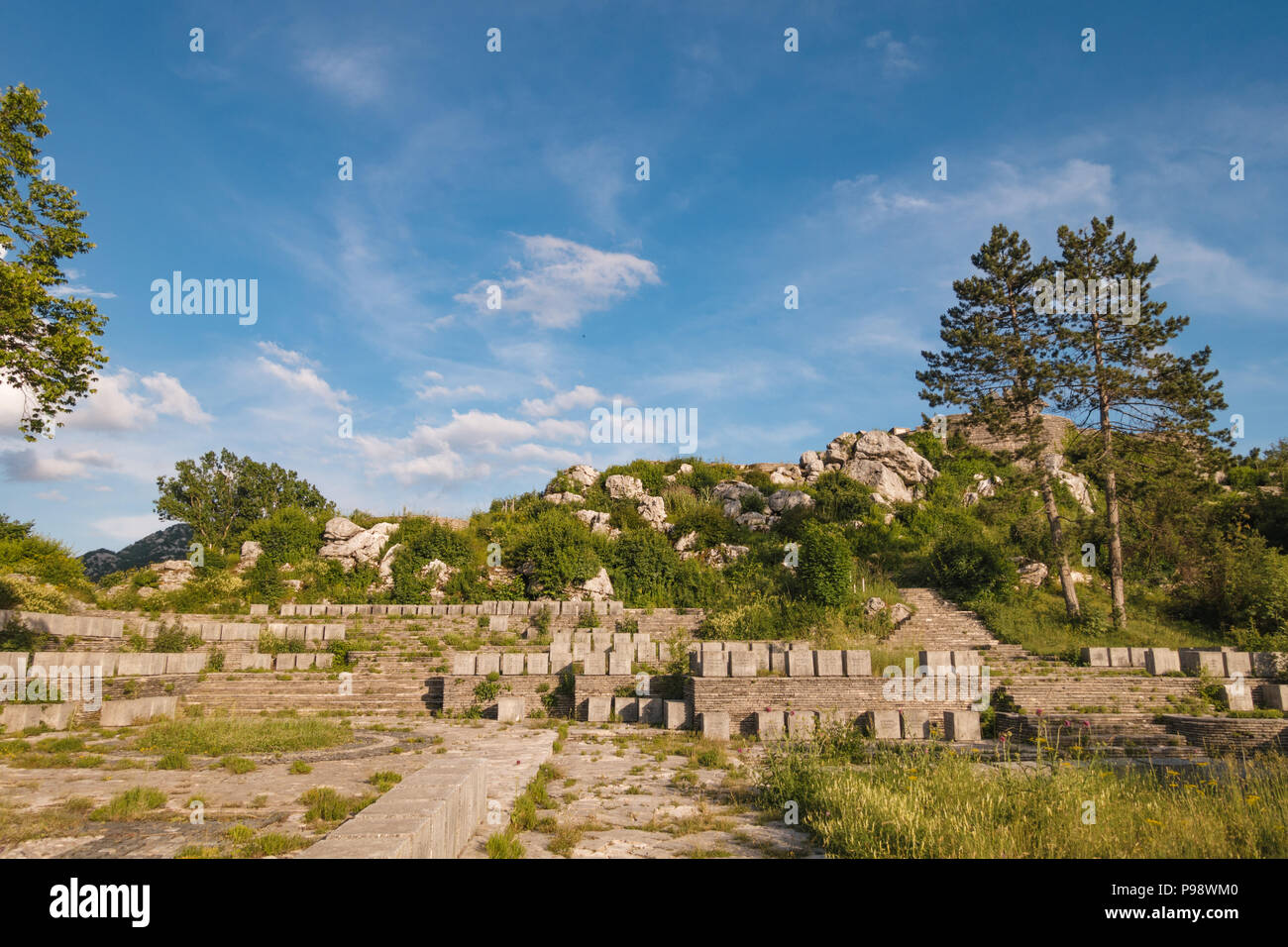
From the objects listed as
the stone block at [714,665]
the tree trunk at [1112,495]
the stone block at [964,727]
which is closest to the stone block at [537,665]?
the stone block at [714,665]

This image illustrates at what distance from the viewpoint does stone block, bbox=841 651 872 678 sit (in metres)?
14.4

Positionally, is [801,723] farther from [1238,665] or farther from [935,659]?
[1238,665]

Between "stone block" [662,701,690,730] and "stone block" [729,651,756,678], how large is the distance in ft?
4.10

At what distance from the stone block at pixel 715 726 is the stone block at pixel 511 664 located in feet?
17.8

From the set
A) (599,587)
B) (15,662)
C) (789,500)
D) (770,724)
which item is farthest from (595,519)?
(15,662)

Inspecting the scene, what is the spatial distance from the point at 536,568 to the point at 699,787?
1974cm

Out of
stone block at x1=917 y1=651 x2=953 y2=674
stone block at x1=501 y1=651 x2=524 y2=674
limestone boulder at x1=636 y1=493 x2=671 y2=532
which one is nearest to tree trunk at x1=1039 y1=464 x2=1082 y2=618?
stone block at x1=917 y1=651 x2=953 y2=674

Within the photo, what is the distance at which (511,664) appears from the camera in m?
16.4

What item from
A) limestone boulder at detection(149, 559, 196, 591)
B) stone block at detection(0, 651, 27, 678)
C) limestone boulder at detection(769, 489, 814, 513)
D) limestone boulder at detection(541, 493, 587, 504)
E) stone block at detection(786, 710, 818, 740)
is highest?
limestone boulder at detection(541, 493, 587, 504)

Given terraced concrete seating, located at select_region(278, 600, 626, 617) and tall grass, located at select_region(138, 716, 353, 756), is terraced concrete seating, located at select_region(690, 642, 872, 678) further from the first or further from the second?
terraced concrete seating, located at select_region(278, 600, 626, 617)

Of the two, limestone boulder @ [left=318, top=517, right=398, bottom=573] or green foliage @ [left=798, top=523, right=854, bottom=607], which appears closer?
green foliage @ [left=798, top=523, right=854, bottom=607]
